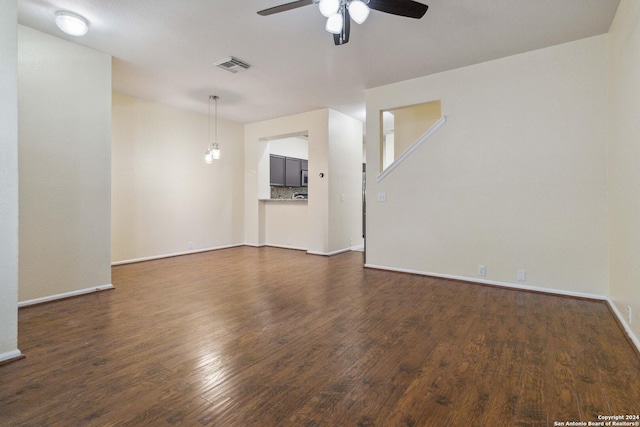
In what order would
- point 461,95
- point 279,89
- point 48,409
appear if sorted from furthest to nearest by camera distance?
1. point 279,89
2. point 461,95
3. point 48,409

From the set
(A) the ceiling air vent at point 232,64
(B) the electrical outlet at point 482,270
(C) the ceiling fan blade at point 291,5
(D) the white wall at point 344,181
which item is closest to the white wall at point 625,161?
(B) the electrical outlet at point 482,270

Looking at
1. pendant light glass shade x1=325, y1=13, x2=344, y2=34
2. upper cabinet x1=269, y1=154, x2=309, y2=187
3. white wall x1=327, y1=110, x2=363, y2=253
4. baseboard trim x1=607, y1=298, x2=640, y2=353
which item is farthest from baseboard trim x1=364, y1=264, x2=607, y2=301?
upper cabinet x1=269, y1=154, x2=309, y2=187

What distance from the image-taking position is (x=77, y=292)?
3.31 meters

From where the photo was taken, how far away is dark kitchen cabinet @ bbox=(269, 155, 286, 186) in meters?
7.04

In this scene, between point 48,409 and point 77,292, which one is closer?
point 48,409

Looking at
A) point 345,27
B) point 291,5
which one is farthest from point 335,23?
point 291,5

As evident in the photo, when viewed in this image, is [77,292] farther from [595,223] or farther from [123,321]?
→ [595,223]

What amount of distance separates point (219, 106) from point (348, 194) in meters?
2.89

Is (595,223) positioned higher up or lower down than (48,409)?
higher up

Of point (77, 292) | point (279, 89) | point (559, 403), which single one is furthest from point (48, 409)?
point (279, 89)

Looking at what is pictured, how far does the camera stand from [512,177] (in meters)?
3.54

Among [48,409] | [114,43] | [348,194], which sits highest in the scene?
[114,43]

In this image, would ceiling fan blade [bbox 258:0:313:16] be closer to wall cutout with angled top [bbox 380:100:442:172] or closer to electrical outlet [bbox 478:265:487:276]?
wall cutout with angled top [bbox 380:100:442:172]

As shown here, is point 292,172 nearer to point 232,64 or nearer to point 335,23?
point 232,64
